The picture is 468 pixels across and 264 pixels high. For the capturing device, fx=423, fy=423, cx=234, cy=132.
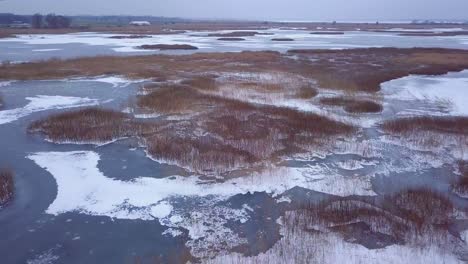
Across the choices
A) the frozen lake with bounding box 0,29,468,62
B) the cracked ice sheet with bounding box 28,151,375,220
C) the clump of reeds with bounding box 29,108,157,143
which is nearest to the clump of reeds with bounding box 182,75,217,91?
the clump of reeds with bounding box 29,108,157,143

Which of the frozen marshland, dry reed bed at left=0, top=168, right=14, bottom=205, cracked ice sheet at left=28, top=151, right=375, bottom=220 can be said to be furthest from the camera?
dry reed bed at left=0, top=168, right=14, bottom=205

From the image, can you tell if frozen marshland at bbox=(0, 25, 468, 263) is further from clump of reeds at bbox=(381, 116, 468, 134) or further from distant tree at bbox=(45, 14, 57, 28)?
distant tree at bbox=(45, 14, 57, 28)

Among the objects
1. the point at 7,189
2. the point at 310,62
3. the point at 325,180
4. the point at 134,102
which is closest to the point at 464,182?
the point at 325,180

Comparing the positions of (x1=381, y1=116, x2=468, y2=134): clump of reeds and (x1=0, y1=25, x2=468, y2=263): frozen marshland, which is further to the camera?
(x1=381, y1=116, x2=468, y2=134): clump of reeds

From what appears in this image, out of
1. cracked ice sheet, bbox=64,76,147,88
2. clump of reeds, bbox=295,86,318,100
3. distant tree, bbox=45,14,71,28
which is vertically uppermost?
distant tree, bbox=45,14,71,28

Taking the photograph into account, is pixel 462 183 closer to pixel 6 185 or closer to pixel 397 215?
pixel 397 215

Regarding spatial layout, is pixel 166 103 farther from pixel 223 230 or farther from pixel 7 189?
pixel 223 230
